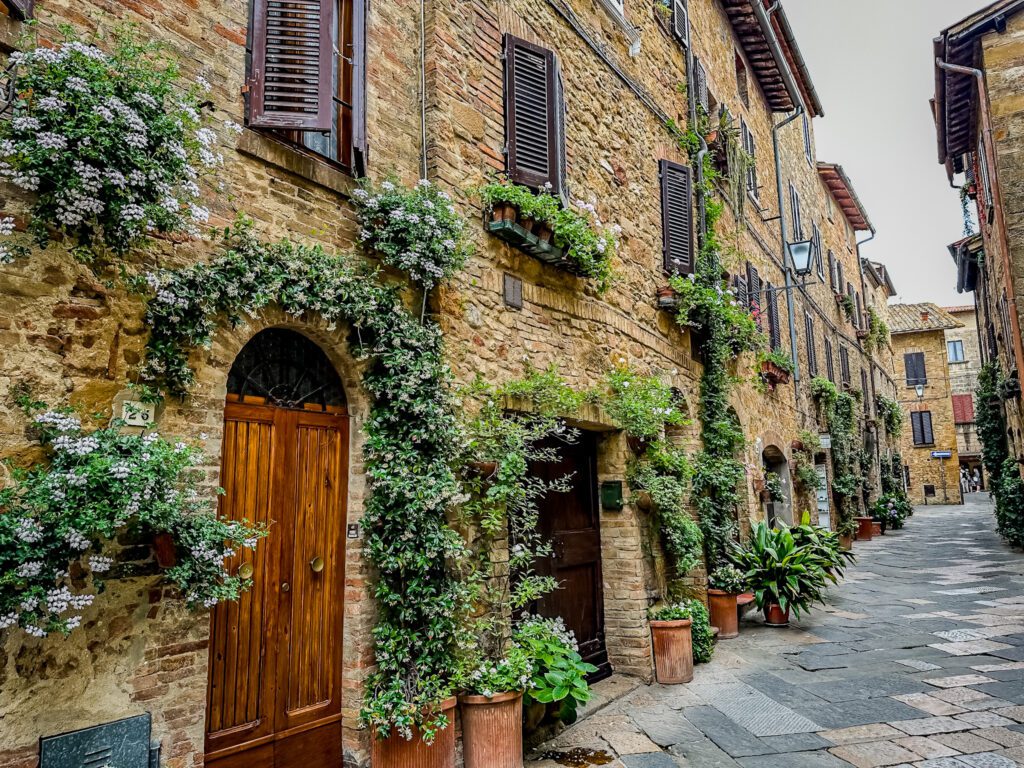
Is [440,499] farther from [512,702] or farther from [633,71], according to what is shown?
[633,71]

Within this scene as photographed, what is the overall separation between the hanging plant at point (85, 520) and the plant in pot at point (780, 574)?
670 centimetres

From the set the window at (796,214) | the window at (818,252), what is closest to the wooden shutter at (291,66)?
the window at (796,214)

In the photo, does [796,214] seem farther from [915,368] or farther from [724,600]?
[915,368]

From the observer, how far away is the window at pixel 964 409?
121 ft

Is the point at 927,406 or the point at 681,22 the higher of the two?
the point at 681,22

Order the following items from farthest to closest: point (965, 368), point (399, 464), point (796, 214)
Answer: point (965, 368)
point (796, 214)
point (399, 464)

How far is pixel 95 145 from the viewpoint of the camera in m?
2.50

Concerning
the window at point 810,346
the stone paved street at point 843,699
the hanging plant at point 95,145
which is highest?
the window at point 810,346

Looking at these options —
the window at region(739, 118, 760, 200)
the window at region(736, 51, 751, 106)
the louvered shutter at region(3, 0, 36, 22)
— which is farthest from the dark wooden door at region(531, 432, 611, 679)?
the window at region(736, 51, 751, 106)

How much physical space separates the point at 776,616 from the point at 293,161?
24.1 ft

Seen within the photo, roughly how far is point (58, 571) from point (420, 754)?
213cm

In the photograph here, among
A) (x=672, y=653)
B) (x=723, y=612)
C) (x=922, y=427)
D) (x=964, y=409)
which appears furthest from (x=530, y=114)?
(x=964, y=409)

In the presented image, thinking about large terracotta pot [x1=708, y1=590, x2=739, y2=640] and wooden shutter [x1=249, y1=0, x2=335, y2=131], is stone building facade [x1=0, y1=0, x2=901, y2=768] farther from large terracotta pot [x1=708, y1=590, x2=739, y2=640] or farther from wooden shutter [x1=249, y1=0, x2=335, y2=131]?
large terracotta pot [x1=708, y1=590, x2=739, y2=640]

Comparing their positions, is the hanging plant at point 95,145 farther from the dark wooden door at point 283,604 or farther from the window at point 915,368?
the window at point 915,368
